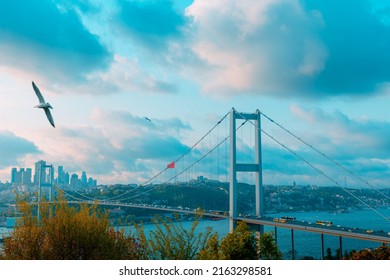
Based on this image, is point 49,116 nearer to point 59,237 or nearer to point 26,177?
point 59,237

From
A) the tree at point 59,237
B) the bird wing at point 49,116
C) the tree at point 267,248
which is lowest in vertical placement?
the tree at point 267,248

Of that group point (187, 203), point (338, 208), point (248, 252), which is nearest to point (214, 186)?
point (187, 203)

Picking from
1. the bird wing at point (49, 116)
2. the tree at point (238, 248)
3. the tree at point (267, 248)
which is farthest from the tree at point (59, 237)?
the tree at point (267, 248)

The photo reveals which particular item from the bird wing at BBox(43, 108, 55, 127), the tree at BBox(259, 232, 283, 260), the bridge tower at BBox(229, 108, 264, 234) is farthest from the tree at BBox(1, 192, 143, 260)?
the bridge tower at BBox(229, 108, 264, 234)

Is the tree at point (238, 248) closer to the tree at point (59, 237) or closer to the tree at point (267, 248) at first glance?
the tree at point (267, 248)

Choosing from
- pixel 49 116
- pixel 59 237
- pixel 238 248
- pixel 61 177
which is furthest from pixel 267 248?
pixel 61 177

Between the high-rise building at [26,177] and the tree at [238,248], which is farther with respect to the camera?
the high-rise building at [26,177]

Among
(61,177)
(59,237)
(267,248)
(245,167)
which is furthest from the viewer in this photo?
(61,177)

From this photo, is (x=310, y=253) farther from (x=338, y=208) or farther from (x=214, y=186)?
(x=338, y=208)

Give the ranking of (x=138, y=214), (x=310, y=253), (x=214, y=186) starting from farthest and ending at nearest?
1. (x=214, y=186)
2. (x=138, y=214)
3. (x=310, y=253)
